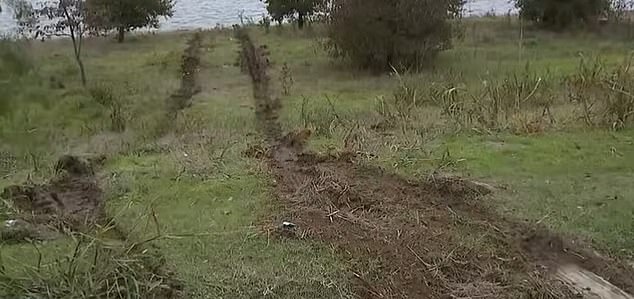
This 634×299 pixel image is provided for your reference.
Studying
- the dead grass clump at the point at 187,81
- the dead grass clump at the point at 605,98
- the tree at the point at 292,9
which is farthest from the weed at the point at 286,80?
the tree at the point at 292,9

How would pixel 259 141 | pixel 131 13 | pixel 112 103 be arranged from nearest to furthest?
pixel 259 141 → pixel 112 103 → pixel 131 13

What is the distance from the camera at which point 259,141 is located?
7625 millimetres

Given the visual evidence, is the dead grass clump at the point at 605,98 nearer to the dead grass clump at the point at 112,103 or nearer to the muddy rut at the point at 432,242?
the muddy rut at the point at 432,242

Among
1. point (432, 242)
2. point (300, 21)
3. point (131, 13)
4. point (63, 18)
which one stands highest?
point (131, 13)

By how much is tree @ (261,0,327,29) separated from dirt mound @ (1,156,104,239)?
45.4ft

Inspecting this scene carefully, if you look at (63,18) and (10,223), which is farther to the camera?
(63,18)

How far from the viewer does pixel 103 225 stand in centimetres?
491

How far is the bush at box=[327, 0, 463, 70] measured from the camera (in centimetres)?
1343

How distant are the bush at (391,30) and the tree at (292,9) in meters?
5.85

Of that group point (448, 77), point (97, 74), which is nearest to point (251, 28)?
point (97, 74)

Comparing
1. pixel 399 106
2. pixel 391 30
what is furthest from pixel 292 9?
pixel 399 106

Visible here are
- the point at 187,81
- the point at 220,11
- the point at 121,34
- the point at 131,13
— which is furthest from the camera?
the point at 220,11

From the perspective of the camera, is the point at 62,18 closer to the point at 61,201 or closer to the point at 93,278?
the point at 61,201

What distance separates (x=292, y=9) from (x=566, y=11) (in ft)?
21.6
